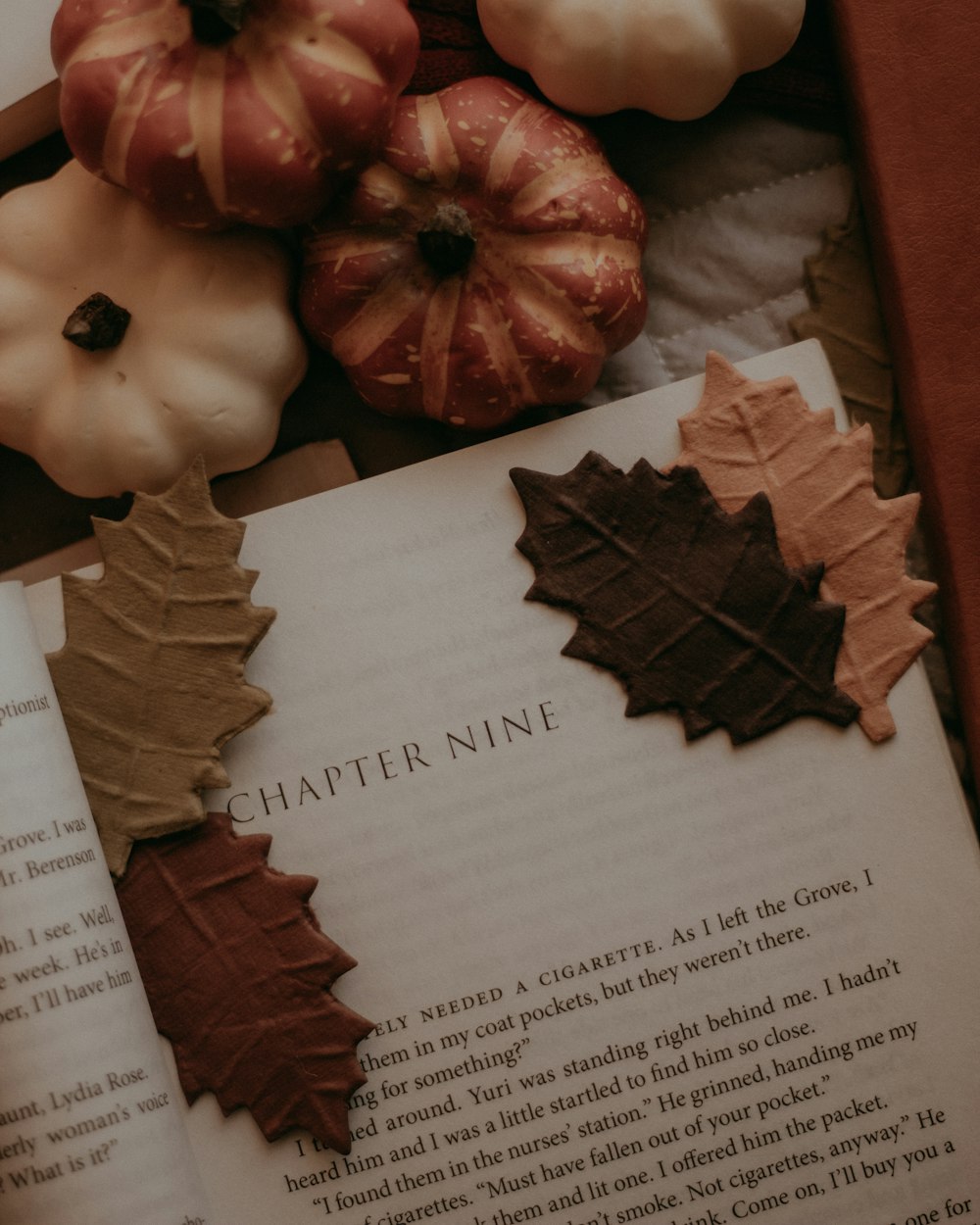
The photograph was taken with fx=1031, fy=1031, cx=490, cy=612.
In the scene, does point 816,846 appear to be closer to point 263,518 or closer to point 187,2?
point 263,518

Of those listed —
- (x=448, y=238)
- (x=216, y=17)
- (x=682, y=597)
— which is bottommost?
(x=682, y=597)

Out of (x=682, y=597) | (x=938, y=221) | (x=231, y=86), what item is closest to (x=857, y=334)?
(x=938, y=221)

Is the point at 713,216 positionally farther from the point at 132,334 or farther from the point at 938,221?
the point at 132,334

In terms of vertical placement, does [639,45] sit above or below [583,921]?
above

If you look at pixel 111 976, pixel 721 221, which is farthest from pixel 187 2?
pixel 111 976

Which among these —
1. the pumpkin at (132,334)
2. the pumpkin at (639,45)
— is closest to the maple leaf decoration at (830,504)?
the pumpkin at (639,45)

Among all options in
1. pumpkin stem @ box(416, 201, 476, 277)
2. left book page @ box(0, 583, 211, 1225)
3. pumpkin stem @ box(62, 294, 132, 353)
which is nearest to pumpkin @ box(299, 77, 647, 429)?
pumpkin stem @ box(416, 201, 476, 277)
